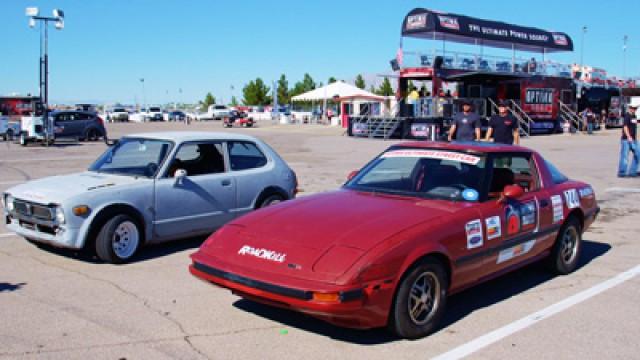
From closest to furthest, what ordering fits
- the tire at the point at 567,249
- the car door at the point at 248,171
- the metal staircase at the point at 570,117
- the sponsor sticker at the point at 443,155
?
the sponsor sticker at the point at 443,155, the tire at the point at 567,249, the car door at the point at 248,171, the metal staircase at the point at 570,117

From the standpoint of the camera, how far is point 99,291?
5727 millimetres

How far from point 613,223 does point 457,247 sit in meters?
5.79

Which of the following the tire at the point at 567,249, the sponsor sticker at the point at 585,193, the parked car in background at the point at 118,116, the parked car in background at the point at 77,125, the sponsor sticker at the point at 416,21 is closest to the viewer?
the tire at the point at 567,249

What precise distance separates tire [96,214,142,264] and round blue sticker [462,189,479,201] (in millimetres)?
3510

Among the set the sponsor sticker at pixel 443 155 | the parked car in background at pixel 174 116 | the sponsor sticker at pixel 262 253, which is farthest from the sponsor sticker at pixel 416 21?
the parked car in background at pixel 174 116

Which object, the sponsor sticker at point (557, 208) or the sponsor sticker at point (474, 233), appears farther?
the sponsor sticker at point (557, 208)

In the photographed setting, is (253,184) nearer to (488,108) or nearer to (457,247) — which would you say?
(457,247)

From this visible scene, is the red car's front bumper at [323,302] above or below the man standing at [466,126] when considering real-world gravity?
below

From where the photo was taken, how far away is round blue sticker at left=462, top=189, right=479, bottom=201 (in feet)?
17.5

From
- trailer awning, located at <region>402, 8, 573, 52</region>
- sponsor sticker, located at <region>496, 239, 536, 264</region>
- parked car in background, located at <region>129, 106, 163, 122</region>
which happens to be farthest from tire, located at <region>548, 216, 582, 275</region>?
parked car in background, located at <region>129, 106, 163, 122</region>

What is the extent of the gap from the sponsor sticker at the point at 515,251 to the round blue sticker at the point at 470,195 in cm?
54

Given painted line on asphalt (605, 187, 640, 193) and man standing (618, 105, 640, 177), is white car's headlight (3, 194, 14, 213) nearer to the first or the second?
painted line on asphalt (605, 187, 640, 193)

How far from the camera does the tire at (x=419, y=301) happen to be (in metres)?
4.45

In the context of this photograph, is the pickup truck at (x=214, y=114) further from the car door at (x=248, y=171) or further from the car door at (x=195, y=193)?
the car door at (x=195, y=193)
